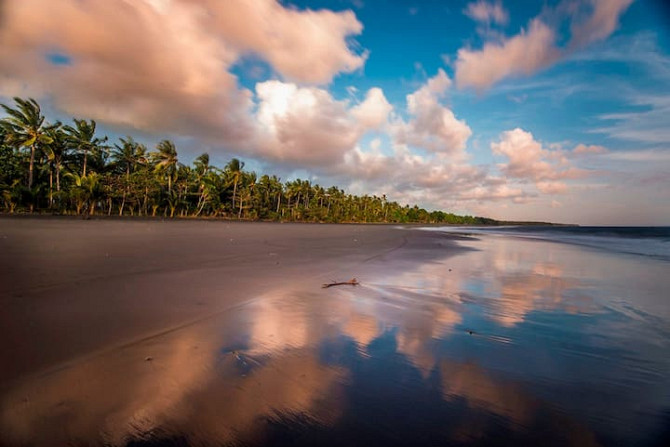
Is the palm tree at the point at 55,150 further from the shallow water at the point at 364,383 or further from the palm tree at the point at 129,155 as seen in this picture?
the shallow water at the point at 364,383

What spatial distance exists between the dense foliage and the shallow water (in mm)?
47980

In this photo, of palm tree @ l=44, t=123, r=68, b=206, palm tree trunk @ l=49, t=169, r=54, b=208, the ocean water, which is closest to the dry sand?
the ocean water

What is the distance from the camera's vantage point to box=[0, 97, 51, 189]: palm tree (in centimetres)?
3684

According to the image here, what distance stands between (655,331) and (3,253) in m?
14.6

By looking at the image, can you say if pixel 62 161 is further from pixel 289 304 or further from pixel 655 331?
pixel 655 331

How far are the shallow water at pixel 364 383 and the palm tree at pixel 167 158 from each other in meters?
58.1

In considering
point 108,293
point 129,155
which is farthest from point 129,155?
point 108,293

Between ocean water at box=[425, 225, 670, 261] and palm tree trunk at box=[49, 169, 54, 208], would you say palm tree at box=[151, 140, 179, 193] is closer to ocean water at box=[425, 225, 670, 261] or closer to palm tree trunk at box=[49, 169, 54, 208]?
palm tree trunk at box=[49, 169, 54, 208]

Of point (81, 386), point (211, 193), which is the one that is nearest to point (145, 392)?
point (81, 386)

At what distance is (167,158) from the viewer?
179ft

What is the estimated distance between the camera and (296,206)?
8344 centimetres

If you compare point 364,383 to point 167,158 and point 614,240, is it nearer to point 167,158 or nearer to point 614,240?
point 614,240

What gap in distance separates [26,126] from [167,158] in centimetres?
1911

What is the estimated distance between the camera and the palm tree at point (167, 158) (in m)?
53.8
